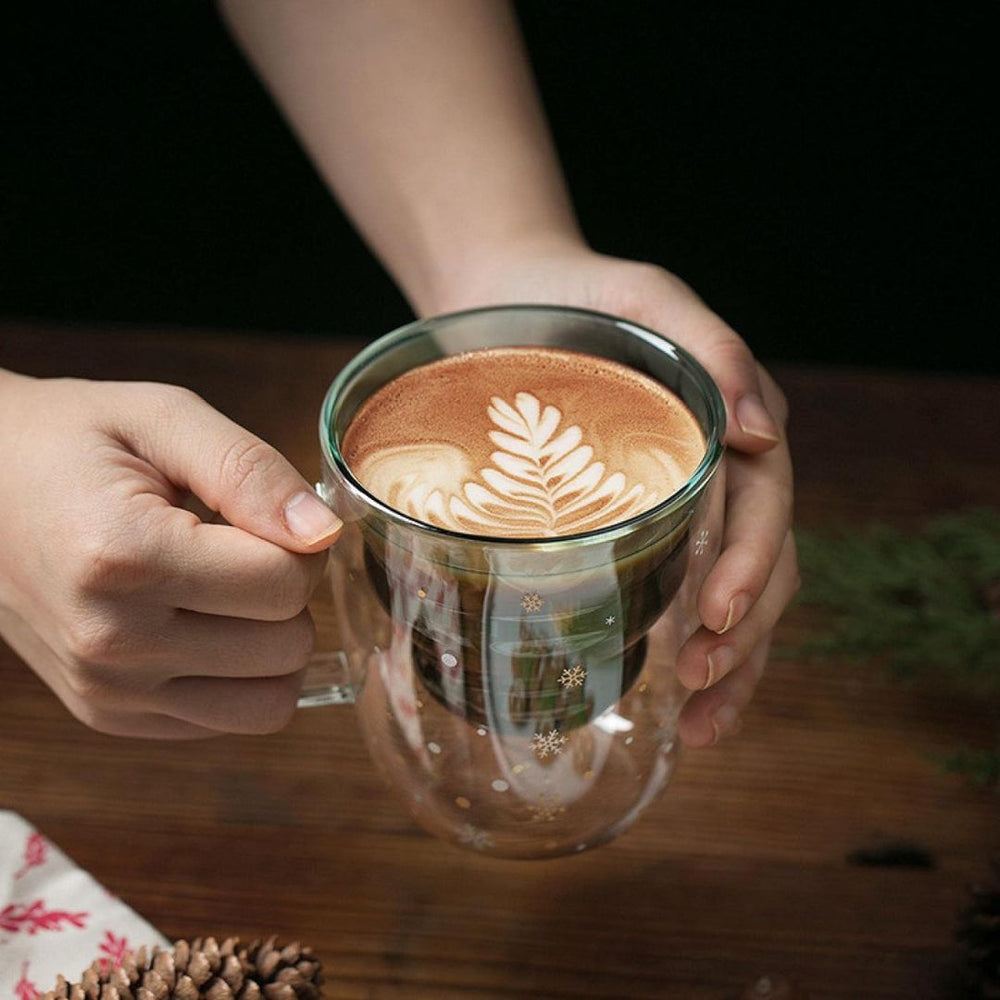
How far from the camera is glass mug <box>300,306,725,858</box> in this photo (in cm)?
66

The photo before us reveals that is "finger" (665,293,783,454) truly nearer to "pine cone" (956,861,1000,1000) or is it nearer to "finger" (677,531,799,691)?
"finger" (677,531,799,691)

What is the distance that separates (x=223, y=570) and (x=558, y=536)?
0.58ft

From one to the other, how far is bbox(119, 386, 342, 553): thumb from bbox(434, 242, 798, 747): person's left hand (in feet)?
0.77

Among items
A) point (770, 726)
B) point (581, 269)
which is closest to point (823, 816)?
point (770, 726)

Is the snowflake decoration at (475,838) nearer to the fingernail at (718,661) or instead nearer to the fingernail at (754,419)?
the fingernail at (718,661)

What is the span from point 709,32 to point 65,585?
3.73 feet

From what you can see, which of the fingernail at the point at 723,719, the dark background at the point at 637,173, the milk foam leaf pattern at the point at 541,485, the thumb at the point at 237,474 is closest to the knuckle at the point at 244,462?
the thumb at the point at 237,474

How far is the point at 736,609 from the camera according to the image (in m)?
0.74

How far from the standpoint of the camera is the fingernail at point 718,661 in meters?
0.76

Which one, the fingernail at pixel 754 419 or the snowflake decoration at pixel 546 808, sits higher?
the fingernail at pixel 754 419

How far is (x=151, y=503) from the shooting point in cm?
69

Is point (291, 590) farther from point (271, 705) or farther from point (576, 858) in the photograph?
point (576, 858)

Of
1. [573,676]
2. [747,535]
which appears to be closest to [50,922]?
[573,676]

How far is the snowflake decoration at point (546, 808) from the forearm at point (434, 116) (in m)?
0.41
